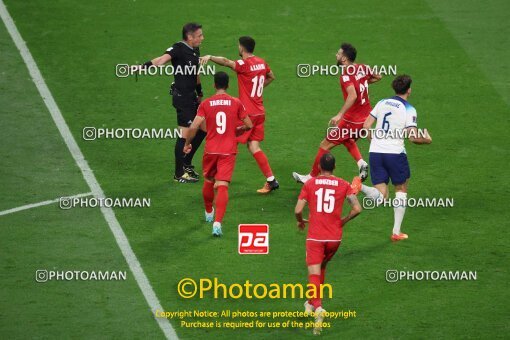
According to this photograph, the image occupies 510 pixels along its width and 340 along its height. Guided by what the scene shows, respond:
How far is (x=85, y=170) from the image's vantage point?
66.1 feet

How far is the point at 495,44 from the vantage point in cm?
2505

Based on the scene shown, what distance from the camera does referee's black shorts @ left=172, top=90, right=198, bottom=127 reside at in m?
19.7

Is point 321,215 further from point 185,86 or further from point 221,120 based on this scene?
point 185,86

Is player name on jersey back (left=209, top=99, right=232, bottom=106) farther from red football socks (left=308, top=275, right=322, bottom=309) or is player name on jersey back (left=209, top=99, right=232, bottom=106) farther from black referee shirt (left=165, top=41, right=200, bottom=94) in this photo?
red football socks (left=308, top=275, right=322, bottom=309)

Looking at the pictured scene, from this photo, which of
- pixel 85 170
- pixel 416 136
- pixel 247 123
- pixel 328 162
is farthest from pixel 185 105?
pixel 328 162

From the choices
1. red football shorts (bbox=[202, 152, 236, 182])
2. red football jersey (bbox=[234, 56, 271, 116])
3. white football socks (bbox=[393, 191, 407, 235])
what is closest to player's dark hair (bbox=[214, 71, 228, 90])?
red football shorts (bbox=[202, 152, 236, 182])

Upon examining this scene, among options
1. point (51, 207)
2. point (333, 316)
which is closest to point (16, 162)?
point (51, 207)

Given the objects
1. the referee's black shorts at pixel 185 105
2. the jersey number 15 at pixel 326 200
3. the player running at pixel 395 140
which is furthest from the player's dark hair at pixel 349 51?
the jersey number 15 at pixel 326 200

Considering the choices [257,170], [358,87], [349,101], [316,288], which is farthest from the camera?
[257,170]

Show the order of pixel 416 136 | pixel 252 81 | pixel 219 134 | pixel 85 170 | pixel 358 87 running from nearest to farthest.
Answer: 1. pixel 416 136
2. pixel 219 134
3. pixel 358 87
4. pixel 252 81
5. pixel 85 170

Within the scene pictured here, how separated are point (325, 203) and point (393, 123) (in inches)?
111

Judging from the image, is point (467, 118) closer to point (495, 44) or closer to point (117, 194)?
point (495, 44)

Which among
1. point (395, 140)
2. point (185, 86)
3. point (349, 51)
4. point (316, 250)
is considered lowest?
point (316, 250)

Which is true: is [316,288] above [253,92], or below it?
below
